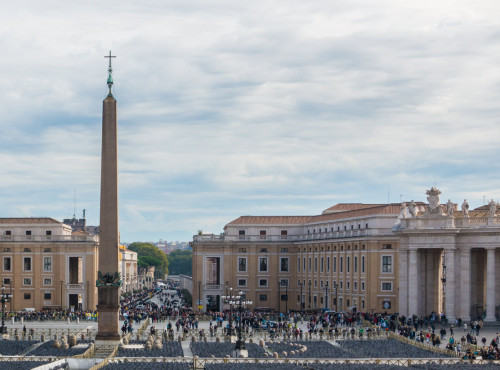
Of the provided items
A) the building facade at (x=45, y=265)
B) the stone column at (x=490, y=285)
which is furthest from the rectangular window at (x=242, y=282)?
the stone column at (x=490, y=285)

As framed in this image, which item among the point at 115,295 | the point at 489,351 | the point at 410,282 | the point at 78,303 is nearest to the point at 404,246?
the point at 410,282

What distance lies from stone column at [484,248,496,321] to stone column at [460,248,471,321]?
167cm

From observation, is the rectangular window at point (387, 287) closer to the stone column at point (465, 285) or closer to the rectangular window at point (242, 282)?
the stone column at point (465, 285)

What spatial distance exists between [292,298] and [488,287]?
131 feet

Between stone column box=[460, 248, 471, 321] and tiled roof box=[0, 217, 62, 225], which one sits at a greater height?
tiled roof box=[0, 217, 62, 225]

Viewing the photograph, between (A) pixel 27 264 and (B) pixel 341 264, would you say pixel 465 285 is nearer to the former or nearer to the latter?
(B) pixel 341 264

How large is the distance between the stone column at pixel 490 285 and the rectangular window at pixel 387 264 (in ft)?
51.8

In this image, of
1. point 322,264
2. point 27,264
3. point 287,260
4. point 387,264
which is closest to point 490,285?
point 387,264

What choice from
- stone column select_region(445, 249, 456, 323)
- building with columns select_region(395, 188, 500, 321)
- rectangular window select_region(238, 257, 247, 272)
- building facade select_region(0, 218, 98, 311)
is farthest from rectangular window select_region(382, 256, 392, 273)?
building facade select_region(0, 218, 98, 311)

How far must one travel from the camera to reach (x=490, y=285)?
263 feet

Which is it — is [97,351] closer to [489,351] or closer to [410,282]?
[489,351]

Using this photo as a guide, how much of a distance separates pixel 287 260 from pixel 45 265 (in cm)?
2844

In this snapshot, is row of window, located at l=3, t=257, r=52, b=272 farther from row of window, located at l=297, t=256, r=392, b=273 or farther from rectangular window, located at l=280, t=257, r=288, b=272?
row of window, located at l=297, t=256, r=392, b=273

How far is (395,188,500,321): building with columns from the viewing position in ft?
265
